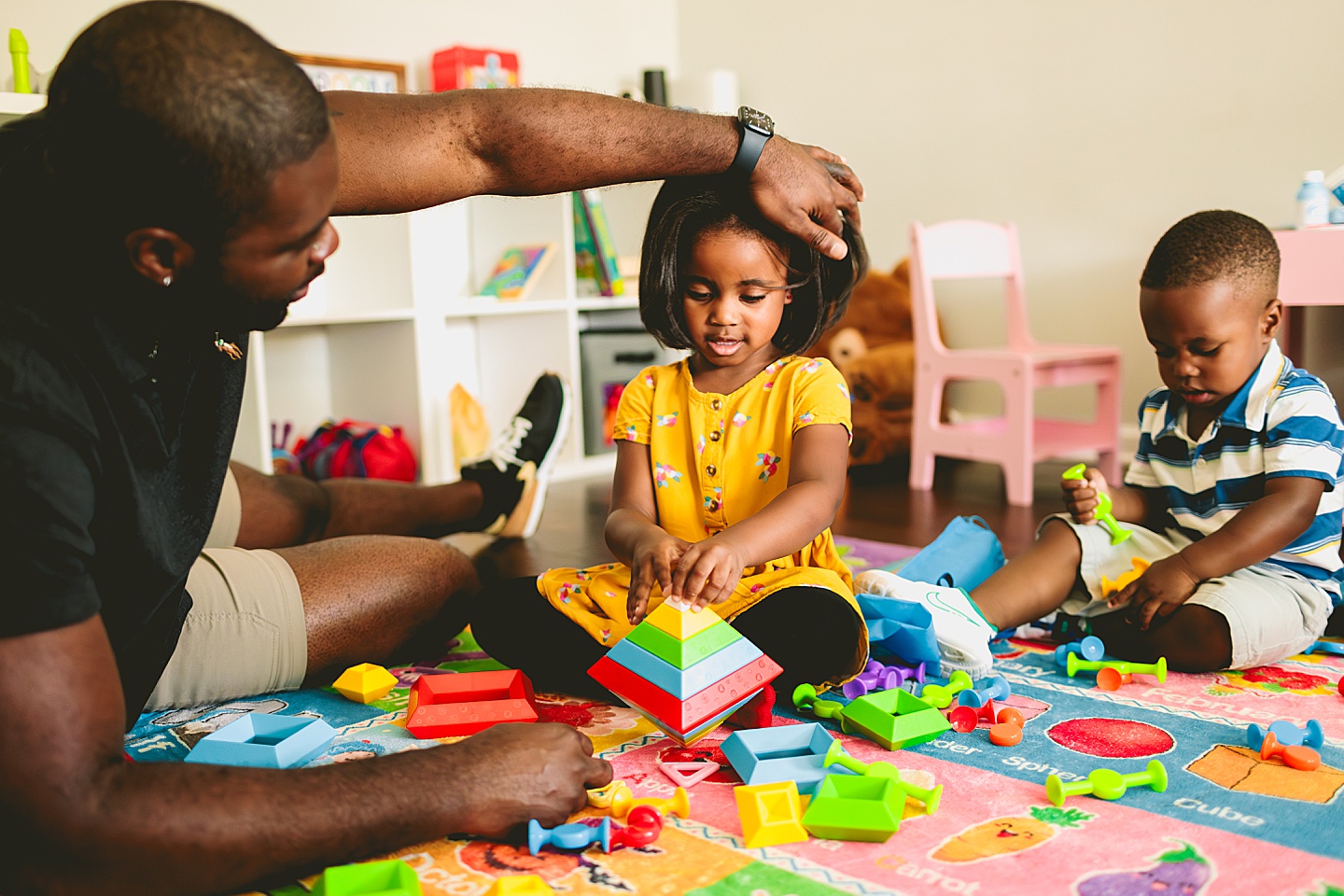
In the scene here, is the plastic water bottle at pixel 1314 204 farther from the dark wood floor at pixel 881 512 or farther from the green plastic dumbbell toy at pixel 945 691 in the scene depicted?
the green plastic dumbbell toy at pixel 945 691

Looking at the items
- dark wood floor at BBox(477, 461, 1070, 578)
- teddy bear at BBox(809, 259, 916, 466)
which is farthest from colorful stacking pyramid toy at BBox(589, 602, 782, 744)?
teddy bear at BBox(809, 259, 916, 466)

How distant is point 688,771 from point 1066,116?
276 cm

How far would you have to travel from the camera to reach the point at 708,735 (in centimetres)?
121

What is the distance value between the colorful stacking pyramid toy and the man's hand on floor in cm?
14

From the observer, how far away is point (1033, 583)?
158 cm

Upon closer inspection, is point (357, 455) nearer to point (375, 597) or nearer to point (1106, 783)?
point (375, 597)

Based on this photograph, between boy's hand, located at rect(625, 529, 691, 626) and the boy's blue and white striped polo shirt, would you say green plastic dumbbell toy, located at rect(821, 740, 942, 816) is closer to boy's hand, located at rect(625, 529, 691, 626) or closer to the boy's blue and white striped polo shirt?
boy's hand, located at rect(625, 529, 691, 626)

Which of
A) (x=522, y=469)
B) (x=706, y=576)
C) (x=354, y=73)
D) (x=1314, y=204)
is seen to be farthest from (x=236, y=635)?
(x=354, y=73)

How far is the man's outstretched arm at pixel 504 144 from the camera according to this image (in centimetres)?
116

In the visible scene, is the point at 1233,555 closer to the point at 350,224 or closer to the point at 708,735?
the point at 708,735

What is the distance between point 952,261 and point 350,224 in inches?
67.2

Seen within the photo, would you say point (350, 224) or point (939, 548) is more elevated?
point (350, 224)

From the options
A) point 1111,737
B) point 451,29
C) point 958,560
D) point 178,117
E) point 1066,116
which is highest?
point 451,29

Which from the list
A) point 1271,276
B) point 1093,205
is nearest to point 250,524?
point 1271,276
